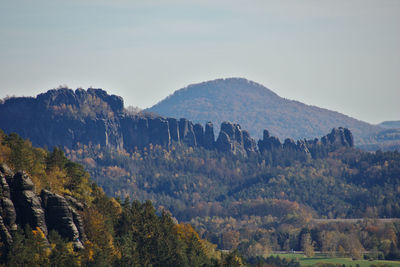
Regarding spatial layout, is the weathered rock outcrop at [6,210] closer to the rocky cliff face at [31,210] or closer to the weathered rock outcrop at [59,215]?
the rocky cliff face at [31,210]

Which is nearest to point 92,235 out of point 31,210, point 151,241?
point 31,210

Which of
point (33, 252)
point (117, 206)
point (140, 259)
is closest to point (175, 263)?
point (140, 259)

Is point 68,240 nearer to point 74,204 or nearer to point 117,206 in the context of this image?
point 74,204

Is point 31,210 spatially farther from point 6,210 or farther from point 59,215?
point 59,215

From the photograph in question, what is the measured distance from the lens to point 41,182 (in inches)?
4624

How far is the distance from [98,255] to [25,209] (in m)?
10.7

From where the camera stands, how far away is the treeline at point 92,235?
331 ft

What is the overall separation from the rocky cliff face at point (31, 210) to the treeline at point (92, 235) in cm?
121

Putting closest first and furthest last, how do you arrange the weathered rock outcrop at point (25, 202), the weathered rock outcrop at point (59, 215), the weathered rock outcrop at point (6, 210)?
the weathered rock outcrop at point (6, 210) < the weathered rock outcrop at point (25, 202) < the weathered rock outcrop at point (59, 215)

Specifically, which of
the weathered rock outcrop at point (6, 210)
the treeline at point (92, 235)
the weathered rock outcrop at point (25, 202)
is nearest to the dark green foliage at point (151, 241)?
the treeline at point (92, 235)

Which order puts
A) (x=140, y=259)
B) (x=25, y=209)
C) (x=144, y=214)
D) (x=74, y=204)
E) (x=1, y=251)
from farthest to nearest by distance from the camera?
1. (x=144, y=214)
2. (x=140, y=259)
3. (x=74, y=204)
4. (x=25, y=209)
5. (x=1, y=251)

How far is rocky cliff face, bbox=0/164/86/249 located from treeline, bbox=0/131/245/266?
1.21 m

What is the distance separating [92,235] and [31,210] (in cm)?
1487

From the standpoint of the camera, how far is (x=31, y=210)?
4136 inches
